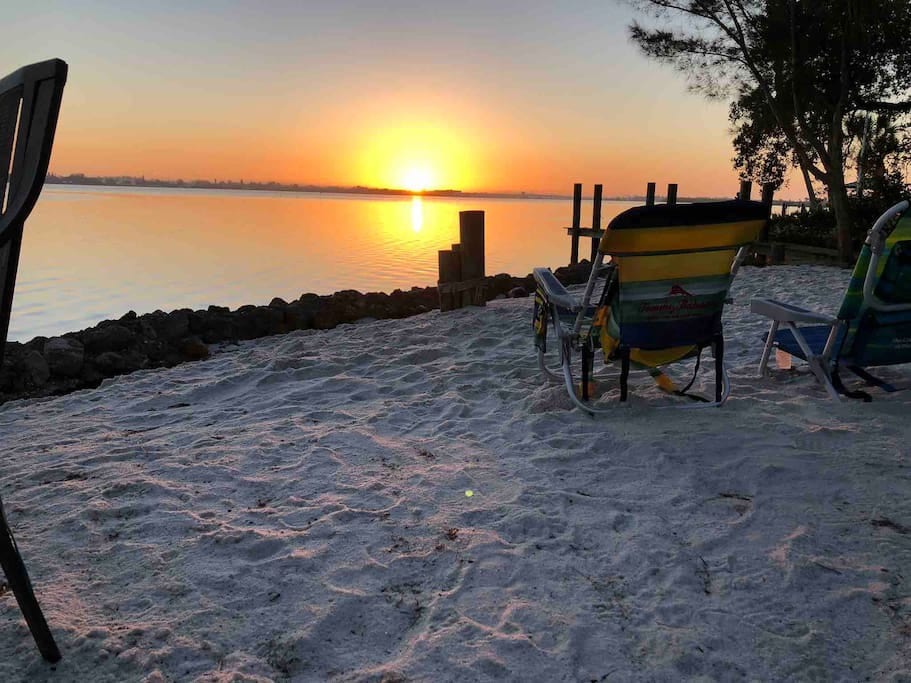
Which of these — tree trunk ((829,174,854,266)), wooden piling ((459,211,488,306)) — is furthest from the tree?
wooden piling ((459,211,488,306))

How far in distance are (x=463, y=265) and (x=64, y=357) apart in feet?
13.3

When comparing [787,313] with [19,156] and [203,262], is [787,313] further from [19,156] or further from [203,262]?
[203,262]

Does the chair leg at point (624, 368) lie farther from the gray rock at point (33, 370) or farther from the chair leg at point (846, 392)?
the gray rock at point (33, 370)

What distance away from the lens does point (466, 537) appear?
228 cm

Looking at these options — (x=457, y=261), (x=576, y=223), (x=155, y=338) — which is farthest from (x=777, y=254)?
(x=155, y=338)

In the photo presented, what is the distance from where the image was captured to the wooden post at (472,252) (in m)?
6.93

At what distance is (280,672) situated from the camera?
1639 mm

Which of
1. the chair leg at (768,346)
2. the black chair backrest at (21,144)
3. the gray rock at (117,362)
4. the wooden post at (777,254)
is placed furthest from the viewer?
the wooden post at (777,254)

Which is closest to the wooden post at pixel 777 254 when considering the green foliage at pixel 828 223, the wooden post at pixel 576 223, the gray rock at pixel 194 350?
the green foliage at pixel 828 223

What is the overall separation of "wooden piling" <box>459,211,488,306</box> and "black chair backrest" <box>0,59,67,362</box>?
5.56 meters

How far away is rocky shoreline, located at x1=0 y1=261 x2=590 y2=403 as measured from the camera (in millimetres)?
4969

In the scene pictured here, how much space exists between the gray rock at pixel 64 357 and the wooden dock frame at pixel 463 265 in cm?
362

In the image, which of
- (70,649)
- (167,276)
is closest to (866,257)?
(70,649)

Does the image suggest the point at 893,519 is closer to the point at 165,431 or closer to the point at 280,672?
the point at 280,672
